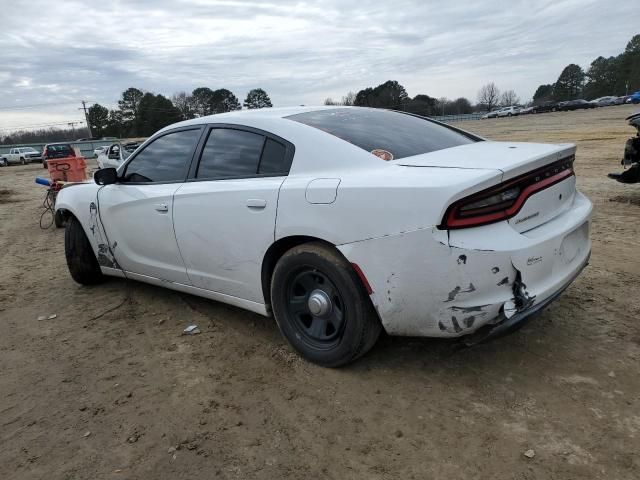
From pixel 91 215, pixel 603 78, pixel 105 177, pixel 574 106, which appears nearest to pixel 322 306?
pixel 105 177

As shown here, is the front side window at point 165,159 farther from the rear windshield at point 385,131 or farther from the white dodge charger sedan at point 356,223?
the rear windshield at point 385,131

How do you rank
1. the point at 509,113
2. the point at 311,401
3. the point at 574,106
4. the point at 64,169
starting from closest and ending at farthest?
the point at 311,401, the point at 64,169, the point at 574,106, the point at 509,113

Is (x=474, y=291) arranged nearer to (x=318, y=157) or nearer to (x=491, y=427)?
(x=491, y=427)

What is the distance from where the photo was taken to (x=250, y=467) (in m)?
2.23

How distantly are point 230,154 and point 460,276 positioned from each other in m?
1.83

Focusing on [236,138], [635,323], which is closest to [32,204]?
[236,138]

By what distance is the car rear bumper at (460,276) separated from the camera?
2338mm

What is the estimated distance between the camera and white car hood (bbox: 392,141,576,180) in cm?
252

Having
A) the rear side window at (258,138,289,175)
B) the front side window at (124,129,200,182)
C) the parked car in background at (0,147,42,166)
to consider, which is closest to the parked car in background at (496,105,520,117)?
the parked car in background at (0,147,42,166)

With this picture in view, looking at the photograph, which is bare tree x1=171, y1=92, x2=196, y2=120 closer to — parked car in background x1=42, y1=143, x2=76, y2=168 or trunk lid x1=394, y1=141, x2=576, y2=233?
parked car in background x1=42, y1=143, x2=76, y2=168

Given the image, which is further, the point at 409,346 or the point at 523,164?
the point at 409,346

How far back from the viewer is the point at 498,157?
2736mm

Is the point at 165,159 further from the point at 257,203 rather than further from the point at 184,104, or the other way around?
the point at 184,104

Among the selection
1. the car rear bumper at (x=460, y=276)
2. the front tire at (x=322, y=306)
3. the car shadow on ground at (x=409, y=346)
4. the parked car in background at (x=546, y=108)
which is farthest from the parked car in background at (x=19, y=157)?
the parked car in background at (x=546, y=108)
